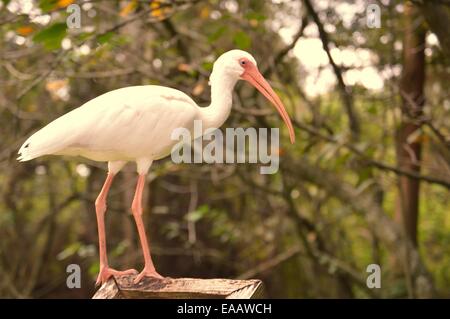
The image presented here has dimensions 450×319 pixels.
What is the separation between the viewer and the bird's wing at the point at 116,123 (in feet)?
9.55

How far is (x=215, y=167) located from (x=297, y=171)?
77cm

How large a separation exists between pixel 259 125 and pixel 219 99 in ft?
8.96

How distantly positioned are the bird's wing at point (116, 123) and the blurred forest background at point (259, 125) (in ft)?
3.45

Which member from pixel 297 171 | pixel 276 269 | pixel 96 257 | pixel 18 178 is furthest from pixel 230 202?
pixel 297 171

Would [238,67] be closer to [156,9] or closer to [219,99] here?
[219,99]

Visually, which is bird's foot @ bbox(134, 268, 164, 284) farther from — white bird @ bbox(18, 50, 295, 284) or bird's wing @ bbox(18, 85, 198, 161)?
bird's wing @ bbox(18, 85, 198, 161)

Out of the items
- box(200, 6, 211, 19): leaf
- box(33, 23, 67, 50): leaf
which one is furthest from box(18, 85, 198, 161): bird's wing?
box(200, 6, 211, 19): leaf

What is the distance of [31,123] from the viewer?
825 centimetres

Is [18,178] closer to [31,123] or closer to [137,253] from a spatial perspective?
[31,123]

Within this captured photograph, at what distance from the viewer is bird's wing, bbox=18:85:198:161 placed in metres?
2.91

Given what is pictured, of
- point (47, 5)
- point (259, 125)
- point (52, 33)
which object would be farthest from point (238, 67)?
point (259, 125)

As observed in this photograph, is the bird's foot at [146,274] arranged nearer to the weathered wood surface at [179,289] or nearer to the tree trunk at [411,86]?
the weathered wood surface at [179,289]

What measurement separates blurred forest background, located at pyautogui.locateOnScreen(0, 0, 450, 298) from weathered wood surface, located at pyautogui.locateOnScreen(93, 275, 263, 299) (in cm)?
121

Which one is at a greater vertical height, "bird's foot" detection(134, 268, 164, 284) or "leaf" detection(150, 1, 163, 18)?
"leaf" detection(150, 1, 163, 18)
